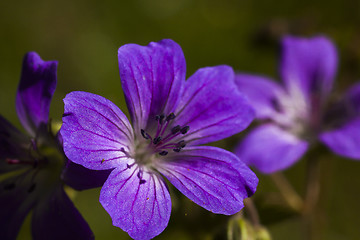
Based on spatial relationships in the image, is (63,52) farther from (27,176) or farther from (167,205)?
(167,205)

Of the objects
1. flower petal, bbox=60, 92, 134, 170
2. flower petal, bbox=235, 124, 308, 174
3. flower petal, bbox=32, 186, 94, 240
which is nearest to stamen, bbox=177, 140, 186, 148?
flower petal, bbox=60, 92, 134, 170

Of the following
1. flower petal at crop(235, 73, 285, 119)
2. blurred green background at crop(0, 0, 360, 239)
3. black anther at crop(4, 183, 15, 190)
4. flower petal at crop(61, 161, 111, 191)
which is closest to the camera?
flower petal at crop(61, 161, 111, 191)

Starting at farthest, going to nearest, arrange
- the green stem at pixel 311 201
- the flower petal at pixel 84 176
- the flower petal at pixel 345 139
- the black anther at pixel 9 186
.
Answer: the green stem at pixel 311 201 < the flower petal at pixel 345 139 < the black anther at pixel 9 186 < the flower petal at pixel 84 176

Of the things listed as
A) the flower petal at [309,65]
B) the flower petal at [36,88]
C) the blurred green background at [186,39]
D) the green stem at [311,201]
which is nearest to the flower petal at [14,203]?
the flower petal at [36,88]

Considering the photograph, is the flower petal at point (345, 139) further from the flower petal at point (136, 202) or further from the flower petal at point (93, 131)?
the flower petal at point (93, 131)

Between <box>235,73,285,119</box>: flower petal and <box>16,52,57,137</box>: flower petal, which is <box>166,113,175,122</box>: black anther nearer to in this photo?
<box>16,52,57,137</box>: flower petal

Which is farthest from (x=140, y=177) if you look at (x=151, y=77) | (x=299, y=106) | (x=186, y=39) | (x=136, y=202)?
(x=186, y=39)

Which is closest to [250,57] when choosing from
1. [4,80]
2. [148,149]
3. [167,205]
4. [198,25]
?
[198,25]

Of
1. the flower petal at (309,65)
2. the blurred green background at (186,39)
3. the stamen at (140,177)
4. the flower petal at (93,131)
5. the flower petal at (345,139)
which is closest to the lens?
the flower petal at (93,131)
